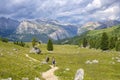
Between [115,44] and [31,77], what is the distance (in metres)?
164

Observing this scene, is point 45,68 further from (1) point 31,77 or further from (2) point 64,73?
(1) point 31,77

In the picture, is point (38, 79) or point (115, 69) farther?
point (115, 69)

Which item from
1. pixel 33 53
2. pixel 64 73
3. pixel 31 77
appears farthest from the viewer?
pixel 33 53

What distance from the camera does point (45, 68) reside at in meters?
62.8

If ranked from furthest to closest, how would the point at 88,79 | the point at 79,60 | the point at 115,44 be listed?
1. the point at 115,44
2. the point at 79,60
3. the point at 88,79

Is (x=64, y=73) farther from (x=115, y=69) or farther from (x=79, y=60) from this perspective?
(x=79, y=60)

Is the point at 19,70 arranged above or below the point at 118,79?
above

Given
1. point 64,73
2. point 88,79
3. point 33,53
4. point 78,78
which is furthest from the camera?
point 33,53

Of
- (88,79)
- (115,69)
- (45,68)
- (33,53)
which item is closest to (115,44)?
(33,53)

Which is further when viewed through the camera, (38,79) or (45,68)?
(45,68)

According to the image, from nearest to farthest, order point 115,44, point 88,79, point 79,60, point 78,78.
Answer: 1. point 78,78
2. point 88,79
3. point 79,60
4. point 115,44

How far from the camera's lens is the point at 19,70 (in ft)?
150

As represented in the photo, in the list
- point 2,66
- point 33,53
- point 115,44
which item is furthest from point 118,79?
point 115,44

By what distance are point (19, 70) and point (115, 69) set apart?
35.0 m
